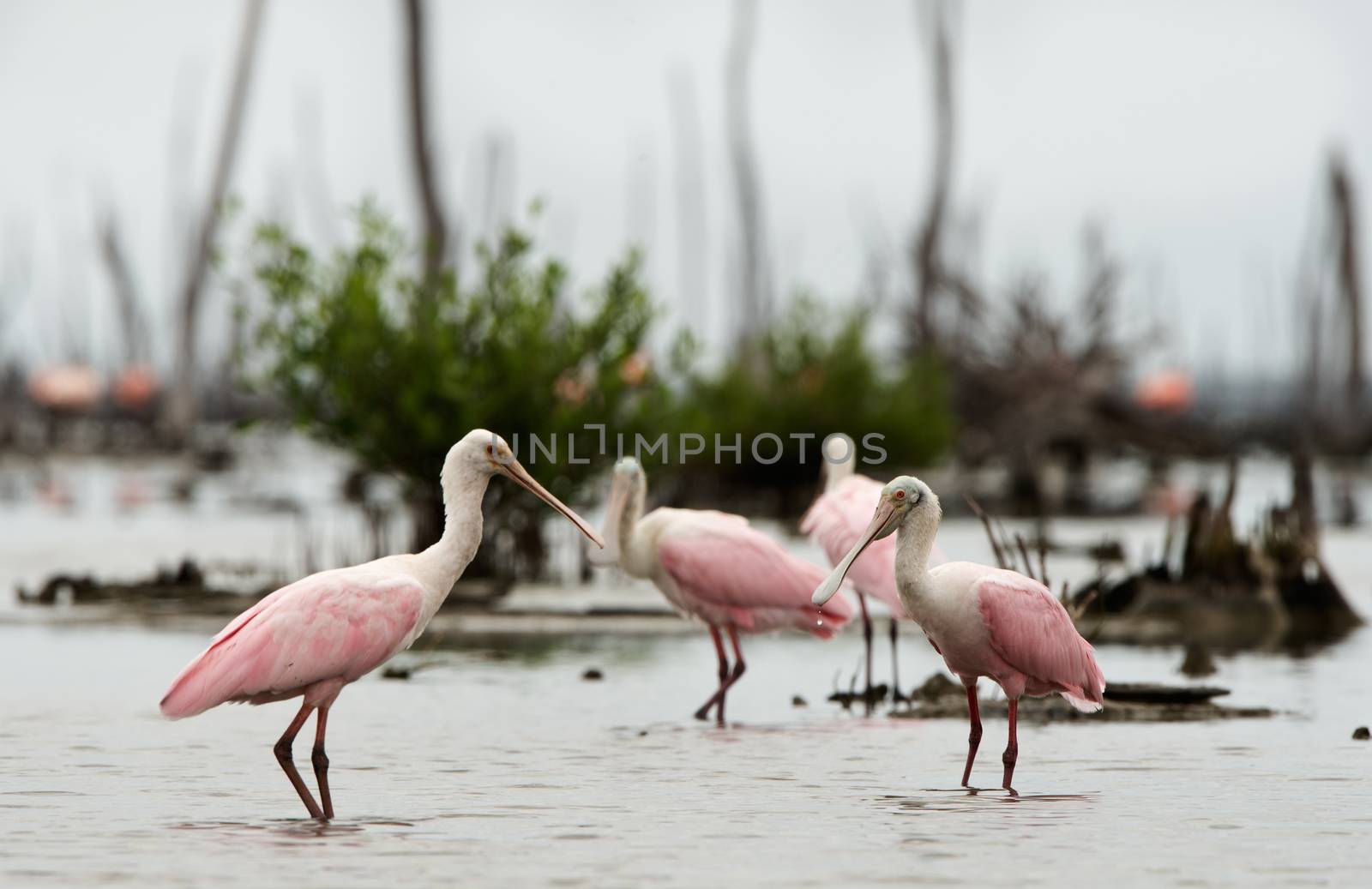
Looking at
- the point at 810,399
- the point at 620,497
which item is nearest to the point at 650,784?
the point at 620,497

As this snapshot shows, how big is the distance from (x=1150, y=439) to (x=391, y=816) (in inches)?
1138

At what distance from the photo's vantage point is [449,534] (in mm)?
8375

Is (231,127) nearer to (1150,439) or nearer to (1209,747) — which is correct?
(1150,439)

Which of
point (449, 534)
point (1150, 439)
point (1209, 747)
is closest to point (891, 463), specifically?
point (1150, 439)

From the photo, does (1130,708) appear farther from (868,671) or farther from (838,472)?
(838,472)

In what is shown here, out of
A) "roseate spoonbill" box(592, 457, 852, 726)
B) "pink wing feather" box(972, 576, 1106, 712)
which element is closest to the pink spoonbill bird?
"roseate spoonbill" box(592, 457, 852, 726)

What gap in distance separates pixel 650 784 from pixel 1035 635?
5.45 feet

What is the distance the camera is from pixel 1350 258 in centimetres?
5066

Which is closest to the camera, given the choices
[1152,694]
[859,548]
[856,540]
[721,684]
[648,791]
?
[859,548]

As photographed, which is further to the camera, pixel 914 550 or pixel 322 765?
pixel 914 550

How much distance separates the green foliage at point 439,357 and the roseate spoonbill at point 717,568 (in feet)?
19.2

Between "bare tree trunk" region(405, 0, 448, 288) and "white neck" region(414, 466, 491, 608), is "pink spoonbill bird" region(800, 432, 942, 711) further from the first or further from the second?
"bare tree trunk" region(405, 0, 448, 288)

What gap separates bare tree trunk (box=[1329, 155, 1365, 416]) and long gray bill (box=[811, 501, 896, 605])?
43.4m

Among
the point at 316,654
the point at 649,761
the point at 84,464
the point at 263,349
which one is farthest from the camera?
the point at 84,464
